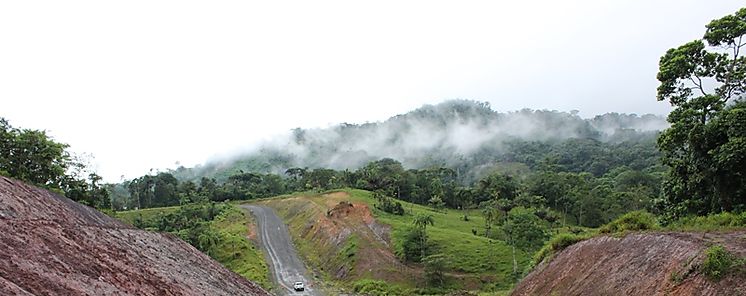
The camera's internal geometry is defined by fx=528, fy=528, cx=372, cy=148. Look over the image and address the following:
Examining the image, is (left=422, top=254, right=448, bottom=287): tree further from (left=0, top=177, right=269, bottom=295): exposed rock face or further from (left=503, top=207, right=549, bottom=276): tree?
(left=0, top=177, right=269, bottom=295): exposed rock face

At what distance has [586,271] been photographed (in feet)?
80.6

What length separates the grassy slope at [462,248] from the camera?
2023 inches

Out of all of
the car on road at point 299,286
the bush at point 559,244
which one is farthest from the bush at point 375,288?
the bush at point 559,244

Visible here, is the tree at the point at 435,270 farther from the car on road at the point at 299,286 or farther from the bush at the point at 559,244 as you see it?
the bush at the point at 559,244

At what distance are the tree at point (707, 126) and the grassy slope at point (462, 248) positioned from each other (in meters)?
25.3

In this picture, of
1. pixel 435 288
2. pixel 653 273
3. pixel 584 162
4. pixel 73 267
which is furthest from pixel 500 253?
pixel 584 162

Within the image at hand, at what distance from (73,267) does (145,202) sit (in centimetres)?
10182

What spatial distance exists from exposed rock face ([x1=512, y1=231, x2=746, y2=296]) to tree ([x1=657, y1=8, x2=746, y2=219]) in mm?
4538

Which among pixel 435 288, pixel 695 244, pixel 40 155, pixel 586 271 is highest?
pixel 40 155

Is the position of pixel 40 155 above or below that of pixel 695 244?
above

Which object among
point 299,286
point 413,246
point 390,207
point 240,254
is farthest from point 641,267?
point 390,207

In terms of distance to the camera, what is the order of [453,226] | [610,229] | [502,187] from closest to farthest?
[610,229] < [453,226] < [502,187]

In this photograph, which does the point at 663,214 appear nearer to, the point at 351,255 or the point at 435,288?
the point at 435,288

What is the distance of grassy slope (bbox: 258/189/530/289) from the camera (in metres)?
51.4
